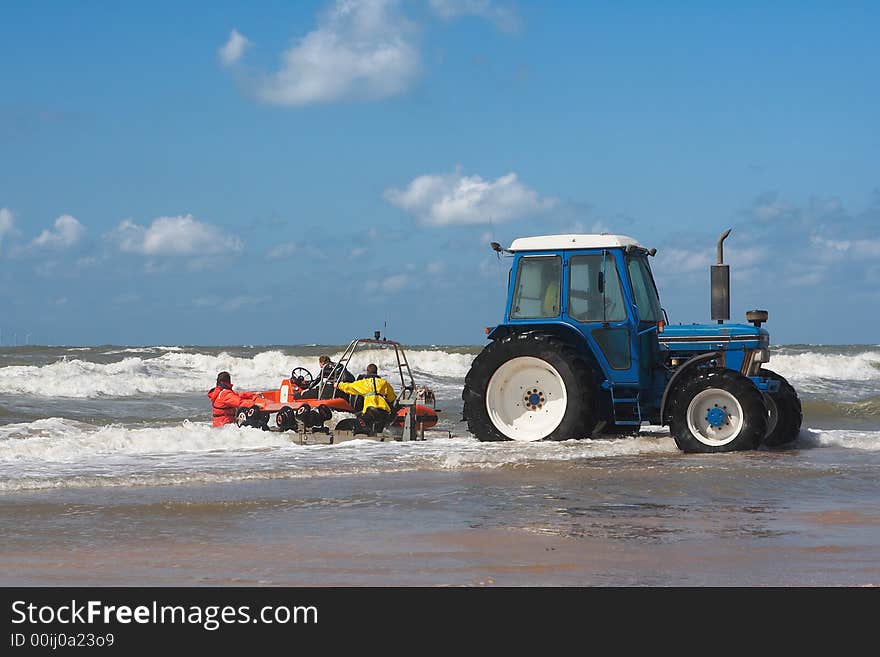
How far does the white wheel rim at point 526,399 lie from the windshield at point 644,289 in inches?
→ 48.1

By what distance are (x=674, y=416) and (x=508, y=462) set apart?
199 cm

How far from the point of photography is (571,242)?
42.1ft

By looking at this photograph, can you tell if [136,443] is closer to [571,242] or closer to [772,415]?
[571,242]

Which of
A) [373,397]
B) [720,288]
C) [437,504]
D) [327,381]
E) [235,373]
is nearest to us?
[437,504]

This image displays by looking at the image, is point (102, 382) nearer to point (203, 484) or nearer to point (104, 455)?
point (104, 455)

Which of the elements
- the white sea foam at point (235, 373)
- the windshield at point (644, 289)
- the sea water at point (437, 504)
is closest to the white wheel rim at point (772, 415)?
the sea water at point (437, 504)

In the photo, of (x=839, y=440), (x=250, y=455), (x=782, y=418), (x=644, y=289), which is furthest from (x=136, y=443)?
(x=839, y=440)

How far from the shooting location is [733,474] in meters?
10.5

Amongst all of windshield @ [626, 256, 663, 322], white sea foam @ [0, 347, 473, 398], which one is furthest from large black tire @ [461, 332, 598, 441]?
white sea foam @ [0, 347, 473, 398]

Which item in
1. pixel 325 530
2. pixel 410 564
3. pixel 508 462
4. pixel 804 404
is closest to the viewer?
pixel 410 564

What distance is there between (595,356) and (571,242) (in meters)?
1.25

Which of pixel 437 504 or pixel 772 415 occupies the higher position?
pixel 772 415

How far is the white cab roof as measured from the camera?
41.8 feet
